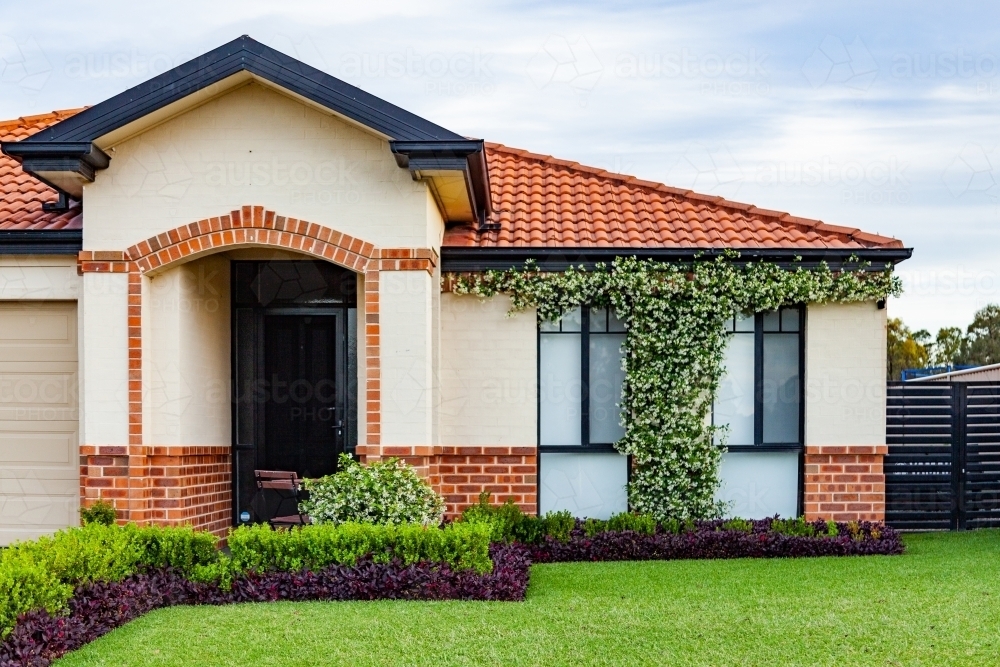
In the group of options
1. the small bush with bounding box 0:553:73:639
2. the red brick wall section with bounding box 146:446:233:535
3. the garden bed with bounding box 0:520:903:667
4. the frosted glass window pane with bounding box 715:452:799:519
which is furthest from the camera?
the frosted glass window pane with bounding box 715:452:799:519

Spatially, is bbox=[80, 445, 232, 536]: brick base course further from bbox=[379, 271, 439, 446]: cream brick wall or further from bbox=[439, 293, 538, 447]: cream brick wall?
bbox=[439, 293, 538, 447]: cream brick wall

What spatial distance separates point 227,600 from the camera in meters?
8.23

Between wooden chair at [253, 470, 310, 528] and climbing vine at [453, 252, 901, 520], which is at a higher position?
climbing vine at [453, 252, 901, 520]

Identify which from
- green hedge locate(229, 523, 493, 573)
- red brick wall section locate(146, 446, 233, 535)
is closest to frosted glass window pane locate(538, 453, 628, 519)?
green hedge locate(229, 523, 493, 573)

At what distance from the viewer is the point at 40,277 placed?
10984mm

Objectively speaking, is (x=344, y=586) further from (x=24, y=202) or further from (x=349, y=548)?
(x=24, y=202)

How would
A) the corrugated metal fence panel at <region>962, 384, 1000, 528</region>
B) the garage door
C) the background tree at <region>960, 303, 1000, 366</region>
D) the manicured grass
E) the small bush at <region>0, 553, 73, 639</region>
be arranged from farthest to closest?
the background tree at <region>960, 303, 1000, 366</region>
the corrugated metal fence panel at <region>962, 384, 1000, 528</region>
the garage door
the manicured grass
the small bush at <region>0, 553, 73, 639</region>

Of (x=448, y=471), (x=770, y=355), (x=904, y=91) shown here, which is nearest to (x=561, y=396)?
(x=448, y=471)

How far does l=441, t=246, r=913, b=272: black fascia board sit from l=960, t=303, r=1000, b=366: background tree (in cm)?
4089

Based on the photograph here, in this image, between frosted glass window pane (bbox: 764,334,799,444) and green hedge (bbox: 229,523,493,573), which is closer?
green hedge (bbox: 229,523,493,573)

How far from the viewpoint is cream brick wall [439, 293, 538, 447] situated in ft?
37.2

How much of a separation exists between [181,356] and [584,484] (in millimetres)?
4531

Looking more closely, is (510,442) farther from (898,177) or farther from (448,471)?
(898,177)

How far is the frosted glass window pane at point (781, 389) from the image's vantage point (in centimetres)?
1157
